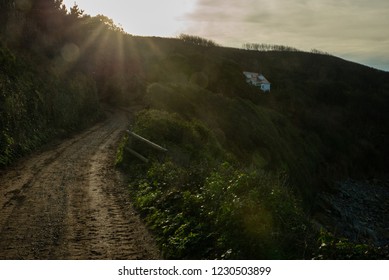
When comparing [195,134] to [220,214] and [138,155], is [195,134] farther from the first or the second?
[220,214]

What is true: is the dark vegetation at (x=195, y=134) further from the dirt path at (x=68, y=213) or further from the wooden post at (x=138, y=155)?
the dirt path at (x=68, y=213)

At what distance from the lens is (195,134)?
81.6 ft

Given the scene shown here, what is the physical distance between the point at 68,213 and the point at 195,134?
14.3 m

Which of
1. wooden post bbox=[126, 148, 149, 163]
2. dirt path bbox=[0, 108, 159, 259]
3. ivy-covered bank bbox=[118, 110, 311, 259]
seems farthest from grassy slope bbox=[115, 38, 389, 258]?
dirt path bbox=[0, 108, 159, 259]

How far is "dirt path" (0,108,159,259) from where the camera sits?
890cm

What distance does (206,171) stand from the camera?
1274cm

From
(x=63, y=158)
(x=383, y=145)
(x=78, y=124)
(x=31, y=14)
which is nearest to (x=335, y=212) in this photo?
(x=78, y=124)

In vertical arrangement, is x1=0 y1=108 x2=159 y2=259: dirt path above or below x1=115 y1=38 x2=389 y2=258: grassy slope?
below

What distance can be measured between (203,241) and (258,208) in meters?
1.47

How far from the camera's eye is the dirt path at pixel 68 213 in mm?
8898

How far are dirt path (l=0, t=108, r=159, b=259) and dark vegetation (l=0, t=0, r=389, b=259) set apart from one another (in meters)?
0.71

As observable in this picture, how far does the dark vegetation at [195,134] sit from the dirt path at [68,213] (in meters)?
0.71

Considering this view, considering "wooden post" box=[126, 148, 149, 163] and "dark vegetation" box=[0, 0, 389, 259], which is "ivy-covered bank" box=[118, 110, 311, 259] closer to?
"dark vegetation" box=[0, 0, 389, 259]

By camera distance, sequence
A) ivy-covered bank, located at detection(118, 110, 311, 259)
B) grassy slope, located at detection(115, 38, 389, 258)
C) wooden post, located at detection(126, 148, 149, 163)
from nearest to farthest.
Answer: ivy-covered bank, located at detection(118, 110, 311, 259), grassy slope, located at detection(115, 38, 389, 258), wooden post, located at detection(126, 148, 149, 163)
